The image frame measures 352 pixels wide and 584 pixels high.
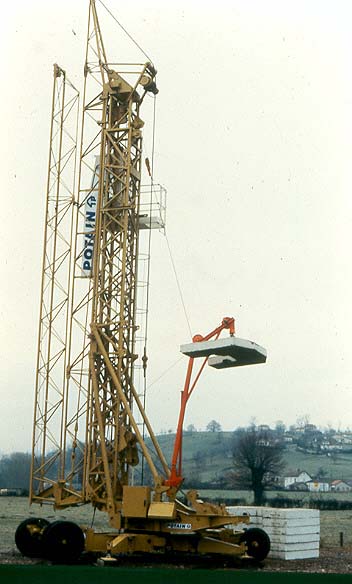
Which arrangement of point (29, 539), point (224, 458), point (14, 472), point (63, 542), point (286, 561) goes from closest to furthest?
point (63, 542) → point (29, 539) → point (286, 561) → point (14, 472) → point (224, 458)

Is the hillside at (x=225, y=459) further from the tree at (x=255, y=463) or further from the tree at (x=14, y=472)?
the tree at (x=14, y=472)

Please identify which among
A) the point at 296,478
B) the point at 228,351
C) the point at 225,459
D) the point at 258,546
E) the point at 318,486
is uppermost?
the point at 228,351

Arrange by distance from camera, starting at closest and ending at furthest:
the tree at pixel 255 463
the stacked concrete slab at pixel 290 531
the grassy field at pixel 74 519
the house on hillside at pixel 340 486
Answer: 1. the stacked concrete slab at pixel 290 531
2. the grassy field at pixel 74 519
3. the tree at pixel 255 463
4. the house on hillside at pixel 340 486

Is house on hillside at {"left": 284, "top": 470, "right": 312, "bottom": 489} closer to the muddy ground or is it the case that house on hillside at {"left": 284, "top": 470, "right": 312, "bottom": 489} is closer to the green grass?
the muddy ground

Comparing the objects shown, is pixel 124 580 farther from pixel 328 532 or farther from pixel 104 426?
pixel 328 532

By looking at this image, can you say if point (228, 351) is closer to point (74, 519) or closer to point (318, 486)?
point (74, 519)

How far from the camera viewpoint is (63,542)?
16.3 metres

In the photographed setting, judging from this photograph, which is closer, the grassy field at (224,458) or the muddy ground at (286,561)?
the muddy ground at (286,561)

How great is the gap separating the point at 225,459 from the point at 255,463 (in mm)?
19808

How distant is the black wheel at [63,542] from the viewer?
16.2 m

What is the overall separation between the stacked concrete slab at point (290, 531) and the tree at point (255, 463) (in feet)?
86.8

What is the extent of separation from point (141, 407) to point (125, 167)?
19.2 ft

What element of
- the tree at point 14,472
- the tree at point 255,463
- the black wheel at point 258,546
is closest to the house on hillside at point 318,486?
the tree at point 255,463

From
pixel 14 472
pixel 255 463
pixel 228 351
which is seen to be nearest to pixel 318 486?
pixel 255 463
